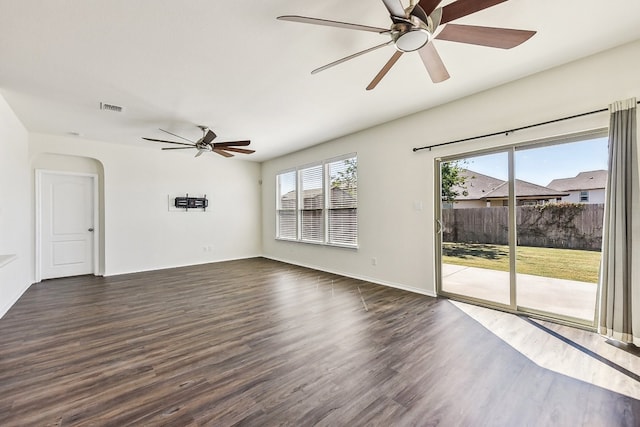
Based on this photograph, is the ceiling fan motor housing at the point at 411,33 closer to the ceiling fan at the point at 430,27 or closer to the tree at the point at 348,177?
the ceiling fan at the point at 430,27

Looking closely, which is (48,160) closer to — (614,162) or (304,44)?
(304,44)

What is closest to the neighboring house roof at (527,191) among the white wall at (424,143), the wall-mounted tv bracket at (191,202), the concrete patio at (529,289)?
the white wall at (424,143)

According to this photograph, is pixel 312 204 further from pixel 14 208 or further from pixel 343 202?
pixel 14 208

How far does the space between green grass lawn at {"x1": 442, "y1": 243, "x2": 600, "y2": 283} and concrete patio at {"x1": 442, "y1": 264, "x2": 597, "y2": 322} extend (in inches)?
2.9

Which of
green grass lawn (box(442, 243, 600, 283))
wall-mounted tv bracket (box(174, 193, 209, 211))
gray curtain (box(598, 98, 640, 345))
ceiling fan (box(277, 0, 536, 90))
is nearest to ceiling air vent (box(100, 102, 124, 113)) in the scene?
wall-mounted tv bracket (box(174, 193, 209, 211))

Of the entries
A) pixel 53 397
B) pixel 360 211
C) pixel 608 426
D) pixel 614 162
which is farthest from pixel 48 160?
pixel 614 162

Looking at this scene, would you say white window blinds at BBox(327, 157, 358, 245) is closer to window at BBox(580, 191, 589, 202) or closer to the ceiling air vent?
window at BBox(580, 191, 589, 202)

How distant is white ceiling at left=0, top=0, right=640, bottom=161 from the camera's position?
7.14 feet

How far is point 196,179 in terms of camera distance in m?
7.10

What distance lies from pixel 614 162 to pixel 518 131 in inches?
37.7

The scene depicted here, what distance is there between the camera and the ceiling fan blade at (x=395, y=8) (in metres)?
1.68

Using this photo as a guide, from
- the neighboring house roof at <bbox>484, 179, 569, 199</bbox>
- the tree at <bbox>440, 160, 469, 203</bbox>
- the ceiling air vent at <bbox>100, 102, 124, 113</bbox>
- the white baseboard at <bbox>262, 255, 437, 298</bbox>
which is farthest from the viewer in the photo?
the white baseboard at <bbox>262, 255, 437, 298</bbox>

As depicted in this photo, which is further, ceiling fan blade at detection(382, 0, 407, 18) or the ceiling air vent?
the ceiling air vent

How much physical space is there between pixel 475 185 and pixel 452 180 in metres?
0.33
